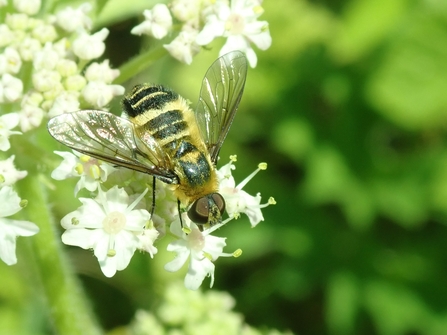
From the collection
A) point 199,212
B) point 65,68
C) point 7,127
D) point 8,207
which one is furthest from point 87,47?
point 199,212

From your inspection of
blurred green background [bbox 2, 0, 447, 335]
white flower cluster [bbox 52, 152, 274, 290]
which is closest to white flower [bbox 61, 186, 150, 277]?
white flower cluster [bbox 52, 152, 274, 290]

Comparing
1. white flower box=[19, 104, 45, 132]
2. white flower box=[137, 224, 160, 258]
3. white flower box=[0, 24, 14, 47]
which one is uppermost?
white flower box=[0, 24, 14, 47]

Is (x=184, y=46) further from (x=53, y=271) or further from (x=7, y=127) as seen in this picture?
(x=53, y=271)

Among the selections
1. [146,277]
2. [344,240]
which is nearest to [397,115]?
[344,240]

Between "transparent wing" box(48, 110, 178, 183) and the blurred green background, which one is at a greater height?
"transparent wing" box(48, 110, 178, 183)

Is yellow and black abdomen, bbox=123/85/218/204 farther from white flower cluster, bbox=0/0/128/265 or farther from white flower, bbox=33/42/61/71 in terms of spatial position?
white flower, bbox=33/42/61/71

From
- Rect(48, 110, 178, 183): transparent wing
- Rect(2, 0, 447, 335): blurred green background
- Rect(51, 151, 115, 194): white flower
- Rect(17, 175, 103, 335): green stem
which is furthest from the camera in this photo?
Rect(2, 0, 447, 335): blurred green background

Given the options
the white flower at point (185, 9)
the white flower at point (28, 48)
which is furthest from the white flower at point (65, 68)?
the white flower at point (185, 9)
